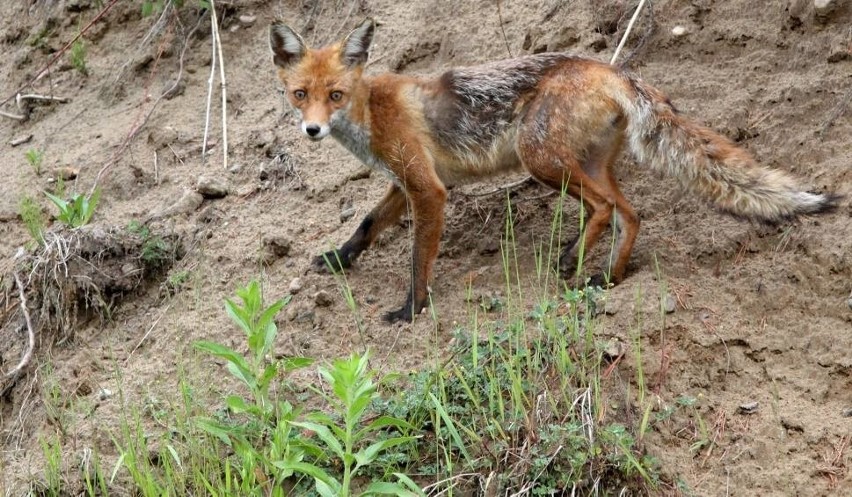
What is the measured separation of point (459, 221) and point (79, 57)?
170 inches

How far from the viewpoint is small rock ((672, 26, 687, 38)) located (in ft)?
23.9

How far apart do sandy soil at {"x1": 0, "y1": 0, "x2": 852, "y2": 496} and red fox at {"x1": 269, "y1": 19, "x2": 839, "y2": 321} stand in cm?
37

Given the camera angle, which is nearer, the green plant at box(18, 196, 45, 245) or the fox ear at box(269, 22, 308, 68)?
the fox ear at box(269, 22, 308, 68)

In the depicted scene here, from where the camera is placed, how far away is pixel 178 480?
15.9 ft

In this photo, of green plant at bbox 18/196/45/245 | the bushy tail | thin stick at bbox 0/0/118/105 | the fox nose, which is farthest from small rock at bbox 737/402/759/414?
thin stick at bbox 0/0/118/105

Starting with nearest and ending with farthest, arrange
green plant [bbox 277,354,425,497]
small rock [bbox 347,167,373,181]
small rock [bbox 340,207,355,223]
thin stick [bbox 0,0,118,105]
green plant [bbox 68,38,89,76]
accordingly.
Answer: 1. green plant [bbox 277,354,425,497]
2. small rock [bbox 340,207,355,223]
3. small rock [bbox 347,167,373,181]
4. thin stick [bbox 0,0,118,105]
5. green plant [bbox 68,38,89,76]

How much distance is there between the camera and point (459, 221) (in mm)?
6922

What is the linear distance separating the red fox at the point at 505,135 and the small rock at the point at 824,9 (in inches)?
59.0

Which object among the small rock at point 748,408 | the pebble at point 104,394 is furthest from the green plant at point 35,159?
the small rock at point 748,408

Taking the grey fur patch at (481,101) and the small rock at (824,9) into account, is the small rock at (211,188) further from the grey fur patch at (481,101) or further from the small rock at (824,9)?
the small rock at (824,9)

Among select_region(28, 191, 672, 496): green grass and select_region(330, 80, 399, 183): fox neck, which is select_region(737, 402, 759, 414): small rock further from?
select_region(330, 80, 399, 183): fox neck

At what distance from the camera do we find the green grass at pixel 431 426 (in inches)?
179

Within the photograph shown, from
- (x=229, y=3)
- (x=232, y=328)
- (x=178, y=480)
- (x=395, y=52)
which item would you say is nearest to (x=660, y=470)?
(x=178, y=480)

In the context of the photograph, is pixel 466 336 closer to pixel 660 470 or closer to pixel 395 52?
pixel 660 470
